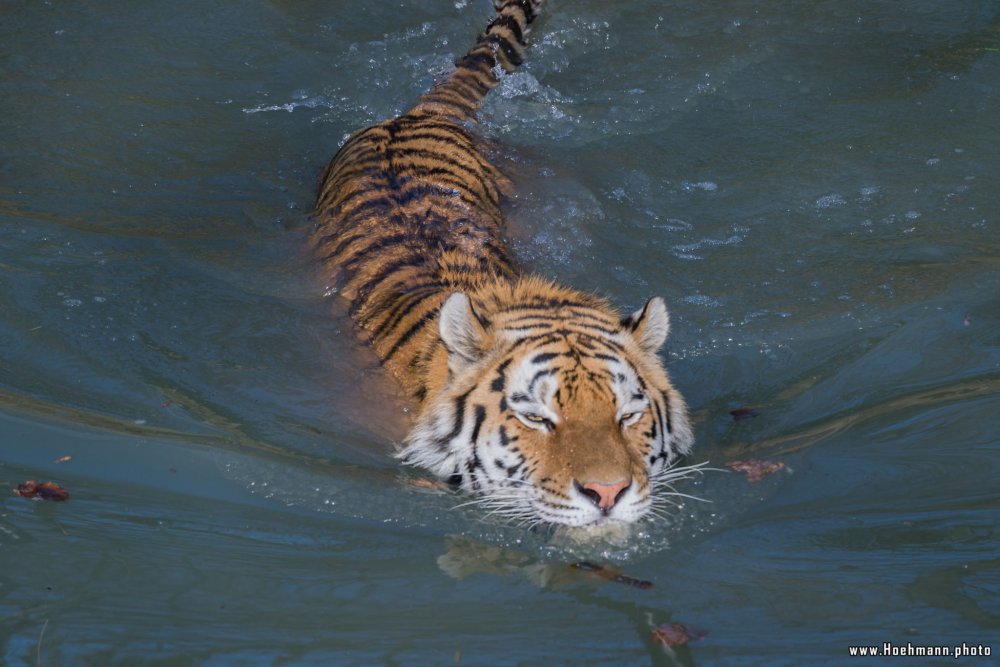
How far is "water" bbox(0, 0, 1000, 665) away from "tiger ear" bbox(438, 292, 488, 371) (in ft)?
1.25

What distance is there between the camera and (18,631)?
239 centimetres

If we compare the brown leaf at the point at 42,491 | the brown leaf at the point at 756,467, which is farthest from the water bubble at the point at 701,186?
the brown leaf at the point at 42,491

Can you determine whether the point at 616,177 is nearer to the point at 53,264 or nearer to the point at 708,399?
the point at 708,399

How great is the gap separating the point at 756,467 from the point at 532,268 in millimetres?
1574

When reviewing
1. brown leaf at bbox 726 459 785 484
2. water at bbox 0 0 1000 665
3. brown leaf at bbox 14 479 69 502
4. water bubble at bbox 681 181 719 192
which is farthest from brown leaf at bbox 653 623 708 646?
water bubble at bbox 681 181 719 192

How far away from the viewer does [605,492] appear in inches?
115

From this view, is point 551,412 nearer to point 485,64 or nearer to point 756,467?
point 756,467

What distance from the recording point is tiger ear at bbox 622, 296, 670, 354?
3.43 metres

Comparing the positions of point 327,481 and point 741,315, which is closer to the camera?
point 327,481

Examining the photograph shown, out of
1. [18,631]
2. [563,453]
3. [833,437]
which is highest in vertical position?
[833,437]

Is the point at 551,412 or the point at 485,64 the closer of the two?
the point at 551,412

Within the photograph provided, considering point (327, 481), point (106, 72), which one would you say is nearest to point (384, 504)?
point (327, 481)

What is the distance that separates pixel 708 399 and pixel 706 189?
177 centimetres

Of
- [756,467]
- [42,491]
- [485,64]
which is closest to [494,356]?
[756,467]
